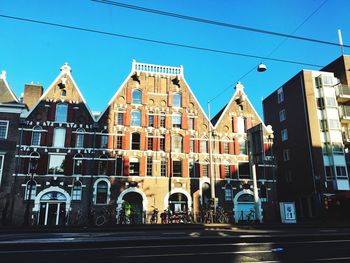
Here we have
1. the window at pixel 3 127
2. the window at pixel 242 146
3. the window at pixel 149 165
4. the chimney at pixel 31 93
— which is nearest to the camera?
the window at pixel 3 127

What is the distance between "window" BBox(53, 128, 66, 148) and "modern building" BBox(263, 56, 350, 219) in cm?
3066

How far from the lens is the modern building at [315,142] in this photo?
1591 inches

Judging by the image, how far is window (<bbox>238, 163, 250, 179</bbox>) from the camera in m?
37.6

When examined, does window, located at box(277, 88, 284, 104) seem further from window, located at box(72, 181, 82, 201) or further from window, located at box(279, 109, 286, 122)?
window, located at box(72, 181, 82, 201)

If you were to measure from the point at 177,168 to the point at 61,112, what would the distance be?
46.6 ft

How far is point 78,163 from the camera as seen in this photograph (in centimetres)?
3325

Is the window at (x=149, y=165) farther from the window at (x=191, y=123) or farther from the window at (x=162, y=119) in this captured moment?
the window at (x=191, y=123)

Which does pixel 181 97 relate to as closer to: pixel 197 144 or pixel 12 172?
pixel 197 144

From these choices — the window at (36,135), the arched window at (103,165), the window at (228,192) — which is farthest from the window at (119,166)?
the window at (228,192)

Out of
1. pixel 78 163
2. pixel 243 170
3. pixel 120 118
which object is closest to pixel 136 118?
pixel 120 118

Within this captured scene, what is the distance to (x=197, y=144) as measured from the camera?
123 ft

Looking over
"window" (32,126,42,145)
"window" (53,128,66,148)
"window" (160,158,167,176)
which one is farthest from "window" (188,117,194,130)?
"window" (32,126,42,145)

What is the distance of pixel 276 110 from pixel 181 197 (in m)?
24.5

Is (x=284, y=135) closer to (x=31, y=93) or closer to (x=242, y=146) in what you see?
(x=242, y=146)
